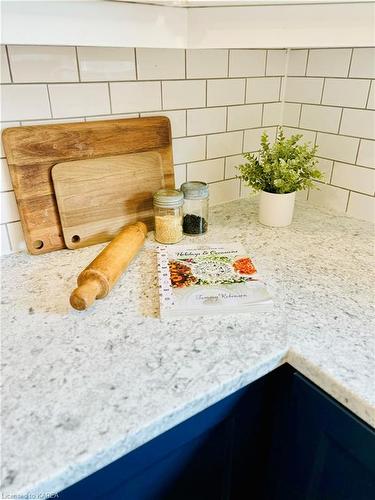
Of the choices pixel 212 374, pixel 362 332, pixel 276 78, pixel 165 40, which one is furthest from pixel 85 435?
pixel 276 78

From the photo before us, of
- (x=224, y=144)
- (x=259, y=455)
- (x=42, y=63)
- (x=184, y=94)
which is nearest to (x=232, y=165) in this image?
(x=224, y=144)

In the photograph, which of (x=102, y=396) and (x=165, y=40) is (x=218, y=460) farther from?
(x=165, y=40)

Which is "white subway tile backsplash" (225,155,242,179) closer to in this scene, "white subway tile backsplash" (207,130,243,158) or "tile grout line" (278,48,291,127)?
"white subway tile backsplash" (207,130,243,158)

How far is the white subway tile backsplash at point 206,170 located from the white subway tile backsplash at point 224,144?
3 cm

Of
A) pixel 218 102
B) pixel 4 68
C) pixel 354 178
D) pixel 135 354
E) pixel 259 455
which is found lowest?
pixel 259 455

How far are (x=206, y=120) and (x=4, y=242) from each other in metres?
0.69

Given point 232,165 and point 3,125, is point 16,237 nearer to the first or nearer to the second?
point 3,125

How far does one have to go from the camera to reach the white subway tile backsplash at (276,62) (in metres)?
1.26

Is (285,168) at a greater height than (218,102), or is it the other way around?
(218,102)

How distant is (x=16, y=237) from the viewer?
969 millimetres

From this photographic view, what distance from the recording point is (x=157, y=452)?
2.07 feet

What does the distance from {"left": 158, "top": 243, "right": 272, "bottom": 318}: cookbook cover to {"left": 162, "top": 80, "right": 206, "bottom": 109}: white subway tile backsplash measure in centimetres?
43

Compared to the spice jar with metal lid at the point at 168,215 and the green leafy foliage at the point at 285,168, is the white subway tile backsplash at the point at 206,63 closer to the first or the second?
the green leafy foliage at the point at 285,168

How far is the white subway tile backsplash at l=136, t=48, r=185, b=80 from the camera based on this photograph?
1009 millimetres
